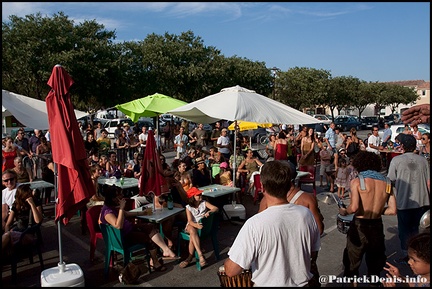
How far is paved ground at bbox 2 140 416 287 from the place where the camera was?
492 cm

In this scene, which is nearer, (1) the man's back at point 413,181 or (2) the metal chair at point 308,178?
(1) the man's back at point 413,181

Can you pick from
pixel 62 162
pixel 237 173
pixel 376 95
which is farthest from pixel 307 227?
pixel 376 95

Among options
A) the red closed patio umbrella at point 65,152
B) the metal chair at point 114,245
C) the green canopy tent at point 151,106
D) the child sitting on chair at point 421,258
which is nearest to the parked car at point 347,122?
the green canopy tent at point 151,106

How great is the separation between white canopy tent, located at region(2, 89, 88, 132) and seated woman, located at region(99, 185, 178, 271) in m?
4.08

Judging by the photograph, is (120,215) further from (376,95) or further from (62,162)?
(376,95)

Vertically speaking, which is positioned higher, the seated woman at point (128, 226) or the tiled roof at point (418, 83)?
the tiled roof at point (418, 83)

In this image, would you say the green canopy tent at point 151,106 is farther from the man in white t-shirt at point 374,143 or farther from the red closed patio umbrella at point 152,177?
the man in white t-shirt at point 374,143

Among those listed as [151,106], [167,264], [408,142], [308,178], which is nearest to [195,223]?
[167,264]

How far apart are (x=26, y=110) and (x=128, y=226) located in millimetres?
5347

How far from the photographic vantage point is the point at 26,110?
885cm

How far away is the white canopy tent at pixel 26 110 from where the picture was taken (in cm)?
843

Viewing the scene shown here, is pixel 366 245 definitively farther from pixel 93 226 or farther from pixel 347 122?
pixel 347 122

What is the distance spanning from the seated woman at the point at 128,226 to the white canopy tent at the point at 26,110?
408cm

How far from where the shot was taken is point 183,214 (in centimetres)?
619
